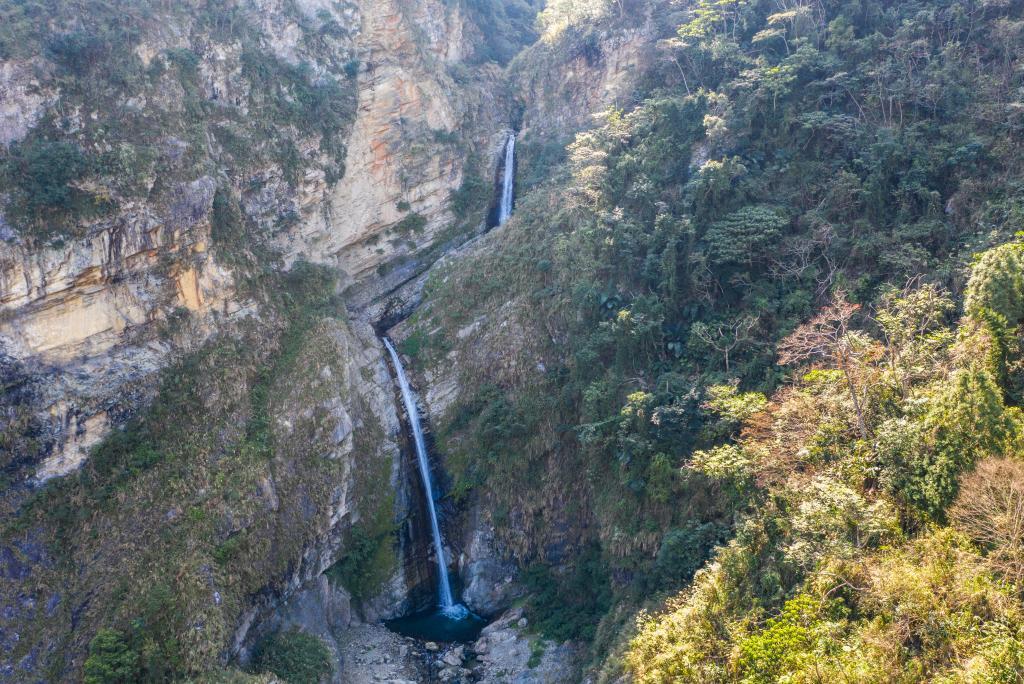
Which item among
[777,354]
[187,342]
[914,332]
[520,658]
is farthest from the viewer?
[187,342]

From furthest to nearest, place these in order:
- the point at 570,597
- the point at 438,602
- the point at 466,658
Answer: the point at 438,602 → the point at 570,597 → the point at 466,658

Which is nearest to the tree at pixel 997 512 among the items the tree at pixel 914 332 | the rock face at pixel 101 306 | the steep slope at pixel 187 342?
the tree at pixel 914 332

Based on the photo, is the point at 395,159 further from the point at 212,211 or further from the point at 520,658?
the point at 520,658

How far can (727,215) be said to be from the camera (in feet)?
67.1

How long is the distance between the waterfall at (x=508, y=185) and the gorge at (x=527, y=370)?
3.13 metres

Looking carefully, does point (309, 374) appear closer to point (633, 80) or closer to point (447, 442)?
point (447, 442)

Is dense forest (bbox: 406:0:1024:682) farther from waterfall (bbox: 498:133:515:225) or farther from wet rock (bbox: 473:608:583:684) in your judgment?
waterfall (bbox: 498:133:515:225)

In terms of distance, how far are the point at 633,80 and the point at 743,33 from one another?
4.77 m

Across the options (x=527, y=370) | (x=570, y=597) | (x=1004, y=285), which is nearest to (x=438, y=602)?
(x=570, y=597)

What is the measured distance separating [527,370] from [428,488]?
510 centimetres

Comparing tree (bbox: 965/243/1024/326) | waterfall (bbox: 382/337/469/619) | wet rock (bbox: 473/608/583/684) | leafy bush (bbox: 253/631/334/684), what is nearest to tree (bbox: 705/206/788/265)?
tree (bbox: 965/243/1024/326)

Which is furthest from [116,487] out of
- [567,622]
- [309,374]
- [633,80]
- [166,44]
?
[633,80]

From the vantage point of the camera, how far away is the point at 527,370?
22641 millimetres

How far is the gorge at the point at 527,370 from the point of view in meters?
12.2
